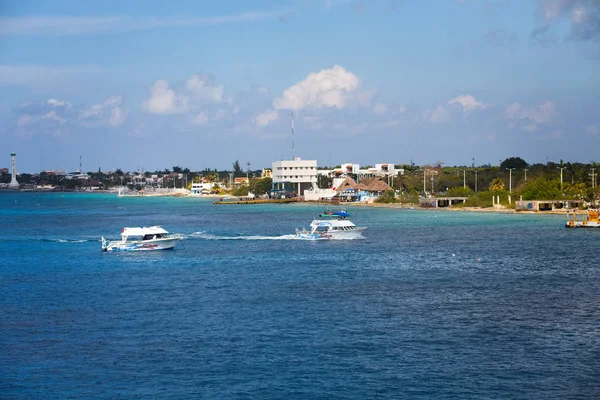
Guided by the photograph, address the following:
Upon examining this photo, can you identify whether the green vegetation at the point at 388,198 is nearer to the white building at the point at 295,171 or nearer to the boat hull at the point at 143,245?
the white building at the point at 295,171

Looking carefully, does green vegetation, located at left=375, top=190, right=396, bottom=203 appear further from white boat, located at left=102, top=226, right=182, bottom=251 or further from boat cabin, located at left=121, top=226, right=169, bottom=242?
boat cabin, located at left=121, top=226, right=169, bottom=242

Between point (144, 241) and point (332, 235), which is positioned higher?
point (144, 241)

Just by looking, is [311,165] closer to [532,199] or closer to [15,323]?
[532,199]

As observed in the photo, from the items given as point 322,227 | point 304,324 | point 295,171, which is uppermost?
point 295,171

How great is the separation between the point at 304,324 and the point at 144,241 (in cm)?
3553

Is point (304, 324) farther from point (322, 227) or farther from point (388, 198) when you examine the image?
point (388, 198)

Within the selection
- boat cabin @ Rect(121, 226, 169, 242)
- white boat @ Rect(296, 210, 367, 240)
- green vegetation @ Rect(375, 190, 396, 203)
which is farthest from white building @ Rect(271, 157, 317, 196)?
boat cabin @ Rect(121, 226, 169, 242)

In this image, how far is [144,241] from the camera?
225ft

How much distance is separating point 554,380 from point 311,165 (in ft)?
553

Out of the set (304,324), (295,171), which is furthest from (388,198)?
(304,324)

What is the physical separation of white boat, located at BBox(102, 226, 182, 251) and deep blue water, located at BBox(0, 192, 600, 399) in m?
1.90

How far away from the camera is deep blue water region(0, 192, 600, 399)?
2694cm

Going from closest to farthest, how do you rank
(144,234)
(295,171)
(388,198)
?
(144,234) < (388,198) < (295,171)

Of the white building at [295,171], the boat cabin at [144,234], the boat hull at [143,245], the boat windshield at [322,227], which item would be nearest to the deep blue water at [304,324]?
the boat hull at [143,245]
